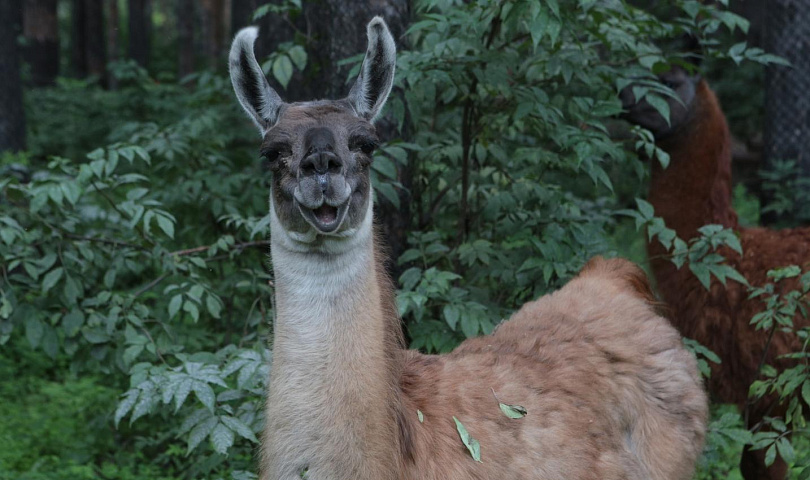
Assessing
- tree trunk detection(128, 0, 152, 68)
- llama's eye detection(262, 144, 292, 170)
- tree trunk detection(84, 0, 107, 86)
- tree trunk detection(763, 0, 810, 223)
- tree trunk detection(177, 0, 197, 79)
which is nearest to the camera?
llama's eye detection(262, 144, 292, 170)

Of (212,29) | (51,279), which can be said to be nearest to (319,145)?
(51,279)

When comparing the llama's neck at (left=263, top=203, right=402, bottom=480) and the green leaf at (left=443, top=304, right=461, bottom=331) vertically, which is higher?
the llama's neck at (left=263, top=203, right=402, bottom=480)

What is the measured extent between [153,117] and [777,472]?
924 centimetres

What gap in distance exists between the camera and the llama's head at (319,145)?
9.66 feet

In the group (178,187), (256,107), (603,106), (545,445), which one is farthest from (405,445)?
(178,187)

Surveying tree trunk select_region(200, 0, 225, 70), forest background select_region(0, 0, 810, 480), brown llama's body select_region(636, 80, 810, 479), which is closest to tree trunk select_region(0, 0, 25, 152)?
forest background select_region(0, 0, 810, 480)

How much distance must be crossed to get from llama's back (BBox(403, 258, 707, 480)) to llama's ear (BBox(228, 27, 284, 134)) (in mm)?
1168

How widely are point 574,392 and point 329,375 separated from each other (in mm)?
1258

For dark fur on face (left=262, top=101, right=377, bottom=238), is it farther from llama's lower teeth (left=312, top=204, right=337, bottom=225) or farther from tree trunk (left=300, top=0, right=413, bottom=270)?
tree trunk (left=300, top=0, right=413, bottom=270)

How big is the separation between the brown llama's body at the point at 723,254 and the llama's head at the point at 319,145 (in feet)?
8.92

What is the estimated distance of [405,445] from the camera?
10.1 ft

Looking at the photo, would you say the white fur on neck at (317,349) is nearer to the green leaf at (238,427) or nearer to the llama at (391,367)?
the llama at (391,367)

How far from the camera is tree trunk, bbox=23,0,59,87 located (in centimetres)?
1733

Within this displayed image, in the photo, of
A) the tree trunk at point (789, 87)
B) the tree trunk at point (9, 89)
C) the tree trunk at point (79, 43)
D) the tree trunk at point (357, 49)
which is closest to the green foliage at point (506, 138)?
the tree trunk at point (357, 49)
